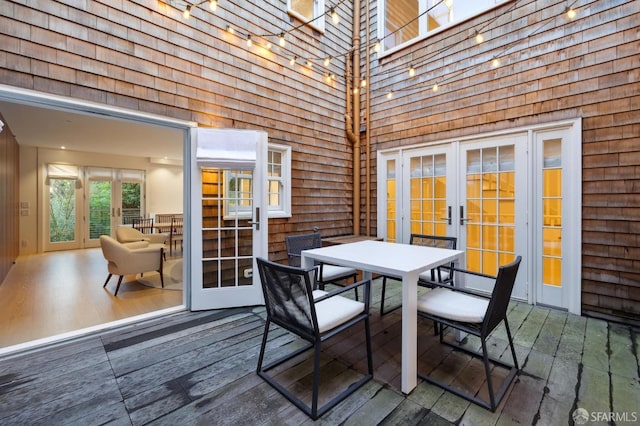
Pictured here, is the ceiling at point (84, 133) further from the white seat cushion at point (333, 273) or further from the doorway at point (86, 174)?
the white seat cushion at point (333, 273)

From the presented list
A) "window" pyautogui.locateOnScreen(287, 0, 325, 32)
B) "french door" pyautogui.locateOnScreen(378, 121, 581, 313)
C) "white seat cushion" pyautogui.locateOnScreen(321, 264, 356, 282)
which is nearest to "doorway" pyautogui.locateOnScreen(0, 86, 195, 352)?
"white seat cushion" pyautogui.locateOnScreen(321, 264, 356, 282)

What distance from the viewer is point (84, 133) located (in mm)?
6039

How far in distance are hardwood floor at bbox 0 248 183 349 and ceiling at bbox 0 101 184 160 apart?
2.31 meters

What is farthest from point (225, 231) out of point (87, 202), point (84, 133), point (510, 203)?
point (87, 202)

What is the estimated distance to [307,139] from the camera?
14.8 ft

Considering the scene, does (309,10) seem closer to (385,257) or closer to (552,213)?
(385,257)

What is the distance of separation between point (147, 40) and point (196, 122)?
0.86 metres

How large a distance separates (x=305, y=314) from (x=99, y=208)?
922cm

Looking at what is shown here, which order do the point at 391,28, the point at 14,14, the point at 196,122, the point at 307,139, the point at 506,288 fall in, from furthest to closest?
the point at 391,28, the point at 307,139, the point at 196,122, the point at 14,14, the point at 506,288

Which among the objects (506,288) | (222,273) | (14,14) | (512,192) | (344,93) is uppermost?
(344,93)

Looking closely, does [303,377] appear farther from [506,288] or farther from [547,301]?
[547,301]

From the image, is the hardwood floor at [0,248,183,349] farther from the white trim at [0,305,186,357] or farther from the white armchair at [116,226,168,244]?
the white armchair at [116,226,168,244]

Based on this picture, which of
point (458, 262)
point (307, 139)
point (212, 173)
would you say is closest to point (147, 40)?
point (212, 173)

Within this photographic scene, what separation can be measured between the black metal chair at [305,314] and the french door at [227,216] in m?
1.41
